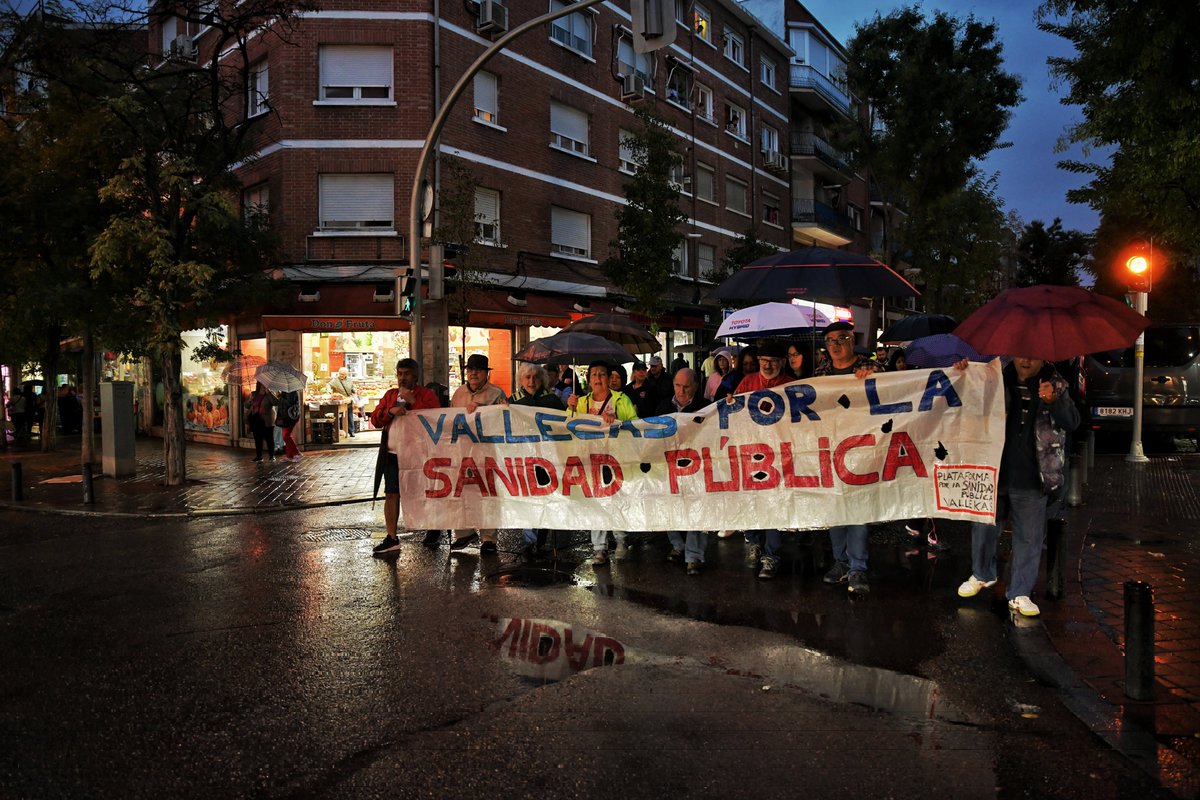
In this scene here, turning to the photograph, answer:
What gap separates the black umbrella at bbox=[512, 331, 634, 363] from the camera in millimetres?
12531

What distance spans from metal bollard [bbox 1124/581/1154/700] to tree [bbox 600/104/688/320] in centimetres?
1745

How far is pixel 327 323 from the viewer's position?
19859 mm

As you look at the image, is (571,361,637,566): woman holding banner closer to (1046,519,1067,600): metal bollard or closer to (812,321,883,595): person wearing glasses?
(812,321,883,595): person wearing glasses

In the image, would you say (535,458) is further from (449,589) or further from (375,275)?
(375,275)

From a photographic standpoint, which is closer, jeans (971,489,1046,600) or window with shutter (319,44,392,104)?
jeans (971,489,1046,600)

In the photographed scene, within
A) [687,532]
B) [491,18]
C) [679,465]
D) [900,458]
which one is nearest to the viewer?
[900,458]

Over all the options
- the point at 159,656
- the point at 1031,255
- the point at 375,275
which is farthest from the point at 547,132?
the point at 1031,255

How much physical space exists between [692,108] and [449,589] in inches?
1050

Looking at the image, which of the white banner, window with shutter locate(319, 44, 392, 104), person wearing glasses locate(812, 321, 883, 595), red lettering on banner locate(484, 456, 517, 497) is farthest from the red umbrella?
window with shutter locate(319, 44, 392, 104)

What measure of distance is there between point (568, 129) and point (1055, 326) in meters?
21.2

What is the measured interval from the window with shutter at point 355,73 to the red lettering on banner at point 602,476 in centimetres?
1601

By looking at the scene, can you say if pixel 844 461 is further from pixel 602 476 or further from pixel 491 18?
pixel 491 18

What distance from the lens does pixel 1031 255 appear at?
5622 cm

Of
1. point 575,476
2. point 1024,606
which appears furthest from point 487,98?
point 1024,606
